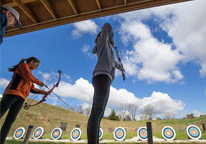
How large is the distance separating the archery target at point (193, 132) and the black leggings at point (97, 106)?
14.8 feet

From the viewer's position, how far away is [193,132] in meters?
4.09

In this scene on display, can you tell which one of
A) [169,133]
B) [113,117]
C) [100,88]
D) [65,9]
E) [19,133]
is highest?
[65,9]

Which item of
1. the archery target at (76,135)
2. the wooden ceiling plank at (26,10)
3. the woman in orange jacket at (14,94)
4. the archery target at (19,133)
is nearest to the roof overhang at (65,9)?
the wooden ceiling plank at (26,10)

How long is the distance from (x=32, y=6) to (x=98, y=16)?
3.83ft

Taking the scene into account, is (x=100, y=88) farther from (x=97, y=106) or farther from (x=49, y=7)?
(x=49, y=7)

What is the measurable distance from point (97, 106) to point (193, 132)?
16.2ft

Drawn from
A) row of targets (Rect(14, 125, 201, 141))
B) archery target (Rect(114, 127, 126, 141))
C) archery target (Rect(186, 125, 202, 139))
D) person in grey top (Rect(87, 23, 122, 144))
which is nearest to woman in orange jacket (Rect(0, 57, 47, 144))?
person in grey top (Rect(87, 23, 122, 144))

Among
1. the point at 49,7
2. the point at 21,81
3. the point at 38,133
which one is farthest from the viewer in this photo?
the point at 38,133

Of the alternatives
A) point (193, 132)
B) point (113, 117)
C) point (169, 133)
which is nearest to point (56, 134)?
point (169, 133)

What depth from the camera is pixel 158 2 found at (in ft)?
6.00

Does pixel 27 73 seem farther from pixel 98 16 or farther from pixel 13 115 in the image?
pixel 98 16

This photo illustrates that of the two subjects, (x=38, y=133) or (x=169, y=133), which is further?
(x=38, y=133)

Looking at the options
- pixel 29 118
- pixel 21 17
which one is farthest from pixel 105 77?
pixel 29 118

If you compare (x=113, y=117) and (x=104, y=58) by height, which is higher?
(x=113, y=117)
